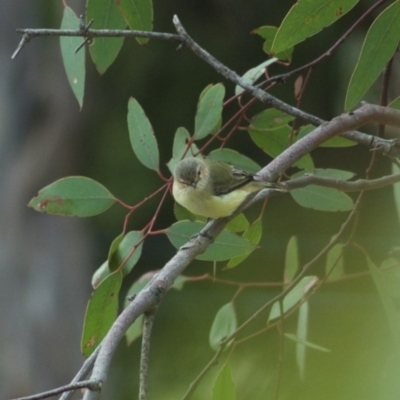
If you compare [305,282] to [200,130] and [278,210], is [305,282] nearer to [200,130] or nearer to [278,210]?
[200,130]

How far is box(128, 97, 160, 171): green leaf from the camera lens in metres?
0.77

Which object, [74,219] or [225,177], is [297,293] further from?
[74,219]

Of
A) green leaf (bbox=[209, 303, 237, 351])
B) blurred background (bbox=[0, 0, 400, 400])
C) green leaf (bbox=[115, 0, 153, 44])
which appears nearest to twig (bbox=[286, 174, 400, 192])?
green leaf (bbox=[115, 0, 153, 44])

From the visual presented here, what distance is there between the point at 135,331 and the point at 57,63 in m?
1.32

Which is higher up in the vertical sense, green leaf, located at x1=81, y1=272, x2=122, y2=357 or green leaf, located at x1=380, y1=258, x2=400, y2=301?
green leaf, located at x1=380, y1=258, x2=400, y2=301

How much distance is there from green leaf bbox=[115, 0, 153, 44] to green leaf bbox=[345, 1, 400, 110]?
0.22 meters

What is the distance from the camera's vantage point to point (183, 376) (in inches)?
55.3

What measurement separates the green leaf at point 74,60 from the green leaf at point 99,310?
19cm

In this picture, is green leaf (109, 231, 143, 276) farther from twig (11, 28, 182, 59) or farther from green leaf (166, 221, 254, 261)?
twig (11, 28, 182, 59)

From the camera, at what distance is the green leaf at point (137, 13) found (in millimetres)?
700

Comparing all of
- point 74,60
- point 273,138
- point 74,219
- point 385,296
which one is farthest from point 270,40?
point 74,219

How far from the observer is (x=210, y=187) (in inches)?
33.6

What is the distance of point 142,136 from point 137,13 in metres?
0.14

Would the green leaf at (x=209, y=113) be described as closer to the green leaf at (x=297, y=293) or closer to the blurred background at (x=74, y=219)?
the green leaf at (x=297, y=293)
